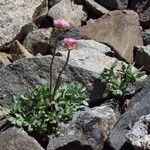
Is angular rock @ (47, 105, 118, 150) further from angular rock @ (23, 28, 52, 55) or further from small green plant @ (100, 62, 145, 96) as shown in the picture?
angular rock @ (23, 28, 52, 55)

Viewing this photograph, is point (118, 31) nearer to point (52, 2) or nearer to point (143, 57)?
point (143, 57)

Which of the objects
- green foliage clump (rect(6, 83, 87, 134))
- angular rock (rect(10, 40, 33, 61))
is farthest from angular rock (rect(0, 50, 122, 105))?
angular rock (rect(10, 40, 33, 61))

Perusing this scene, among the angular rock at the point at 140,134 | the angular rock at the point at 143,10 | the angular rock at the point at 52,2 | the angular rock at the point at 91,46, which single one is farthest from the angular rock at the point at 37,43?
the angular rock at the point at 140,134

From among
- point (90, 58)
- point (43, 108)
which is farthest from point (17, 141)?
point (90, 58)

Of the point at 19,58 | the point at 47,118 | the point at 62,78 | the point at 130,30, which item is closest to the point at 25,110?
the point at 47,118

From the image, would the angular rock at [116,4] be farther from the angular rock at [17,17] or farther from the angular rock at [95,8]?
the angular rock at [17,17]

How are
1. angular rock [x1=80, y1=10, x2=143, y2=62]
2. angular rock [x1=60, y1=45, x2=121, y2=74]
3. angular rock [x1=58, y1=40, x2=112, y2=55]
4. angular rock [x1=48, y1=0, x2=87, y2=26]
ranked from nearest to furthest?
angular rock [x1=60, y1=45, x2=121, y2=74], angular rock [x1=58, y1=40, x2=112, y2=55], angular rock [x1=80, y1=10, x2=143, y2=62], angular rock [x1=48, y1=0, x2=87, y2=26]
